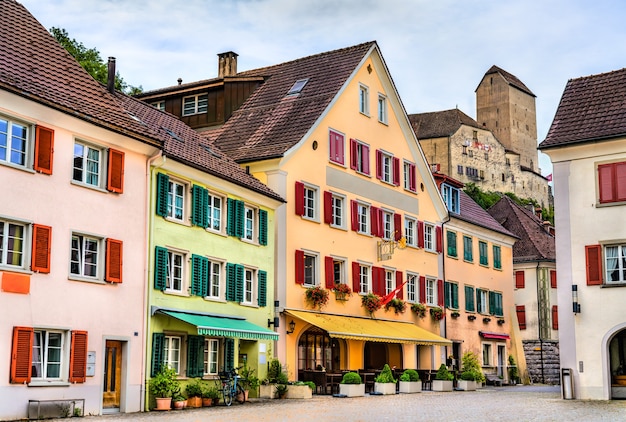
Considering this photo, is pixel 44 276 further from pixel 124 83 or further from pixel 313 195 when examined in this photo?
pixel 124 83

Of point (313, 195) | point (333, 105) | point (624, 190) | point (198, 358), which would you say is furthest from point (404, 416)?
point (333, 105)

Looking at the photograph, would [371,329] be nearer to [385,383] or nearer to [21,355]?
[385,383]

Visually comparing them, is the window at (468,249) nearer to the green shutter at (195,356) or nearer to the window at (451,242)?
the window at (451,242)

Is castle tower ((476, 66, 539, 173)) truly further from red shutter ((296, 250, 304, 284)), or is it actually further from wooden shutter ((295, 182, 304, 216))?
red shutter ((296, 250, 304, 284))

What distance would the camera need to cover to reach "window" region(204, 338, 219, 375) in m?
29.8

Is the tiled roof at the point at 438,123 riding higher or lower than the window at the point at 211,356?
higher

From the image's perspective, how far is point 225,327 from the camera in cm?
2830

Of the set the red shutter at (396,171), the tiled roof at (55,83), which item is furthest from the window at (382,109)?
the tiled roof at (55,83)

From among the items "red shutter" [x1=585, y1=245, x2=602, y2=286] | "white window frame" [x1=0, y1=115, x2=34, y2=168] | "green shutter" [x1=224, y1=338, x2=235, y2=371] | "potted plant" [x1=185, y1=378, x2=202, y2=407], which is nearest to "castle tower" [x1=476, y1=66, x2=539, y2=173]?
"red shutter" [x1=585, y1=245, x2=602, y2=286]

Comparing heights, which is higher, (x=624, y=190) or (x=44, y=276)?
(x=624, y=190)

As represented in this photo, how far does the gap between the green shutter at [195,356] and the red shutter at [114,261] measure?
13.1 feet

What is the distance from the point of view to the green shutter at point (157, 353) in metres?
26.4

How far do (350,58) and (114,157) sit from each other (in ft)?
57.3

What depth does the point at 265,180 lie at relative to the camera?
116 feet
